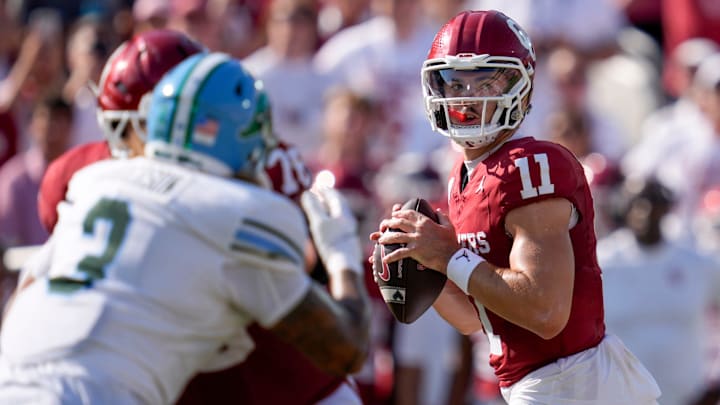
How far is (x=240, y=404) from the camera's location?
445 centimetres

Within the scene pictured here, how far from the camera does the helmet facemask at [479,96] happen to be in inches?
146

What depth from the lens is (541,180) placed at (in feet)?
11.5

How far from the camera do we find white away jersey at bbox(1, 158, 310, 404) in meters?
3.47

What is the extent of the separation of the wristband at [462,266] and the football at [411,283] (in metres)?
0.17

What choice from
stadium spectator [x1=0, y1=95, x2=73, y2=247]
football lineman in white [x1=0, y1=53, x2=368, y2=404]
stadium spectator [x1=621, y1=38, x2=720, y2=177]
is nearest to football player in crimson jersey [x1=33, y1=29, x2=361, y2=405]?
football lineman in white [x1=0, y1=53, x2=368, y2=404]

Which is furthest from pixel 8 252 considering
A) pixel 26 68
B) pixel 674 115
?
pixel 674 115

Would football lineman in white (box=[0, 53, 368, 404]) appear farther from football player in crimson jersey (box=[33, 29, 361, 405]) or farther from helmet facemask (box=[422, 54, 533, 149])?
football player in crimson jersey (box=[33, 29, 361, 405])

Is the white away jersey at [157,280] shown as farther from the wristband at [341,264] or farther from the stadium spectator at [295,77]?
the stadium spectator at [295,77]

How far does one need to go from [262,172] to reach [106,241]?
889 mm

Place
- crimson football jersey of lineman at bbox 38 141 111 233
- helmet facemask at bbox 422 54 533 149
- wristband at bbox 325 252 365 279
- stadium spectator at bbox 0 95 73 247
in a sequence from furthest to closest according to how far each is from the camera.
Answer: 1. stadium spectator at bbox 0 95 73 247
2. crimson football jersey of lineman at bbox 38 141 111 233
3. wristband at bbox 325 252 365 279
4. helmet facemask at bbox 422 54 533 149

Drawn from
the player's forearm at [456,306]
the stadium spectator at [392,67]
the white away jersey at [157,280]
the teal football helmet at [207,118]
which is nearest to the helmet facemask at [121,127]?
the teal football helmet at [207,118]

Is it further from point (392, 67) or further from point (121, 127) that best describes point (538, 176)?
point (392, 67)

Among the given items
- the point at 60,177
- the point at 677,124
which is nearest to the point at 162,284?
the point at 60,177

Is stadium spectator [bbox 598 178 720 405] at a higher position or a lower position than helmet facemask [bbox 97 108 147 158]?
lower
